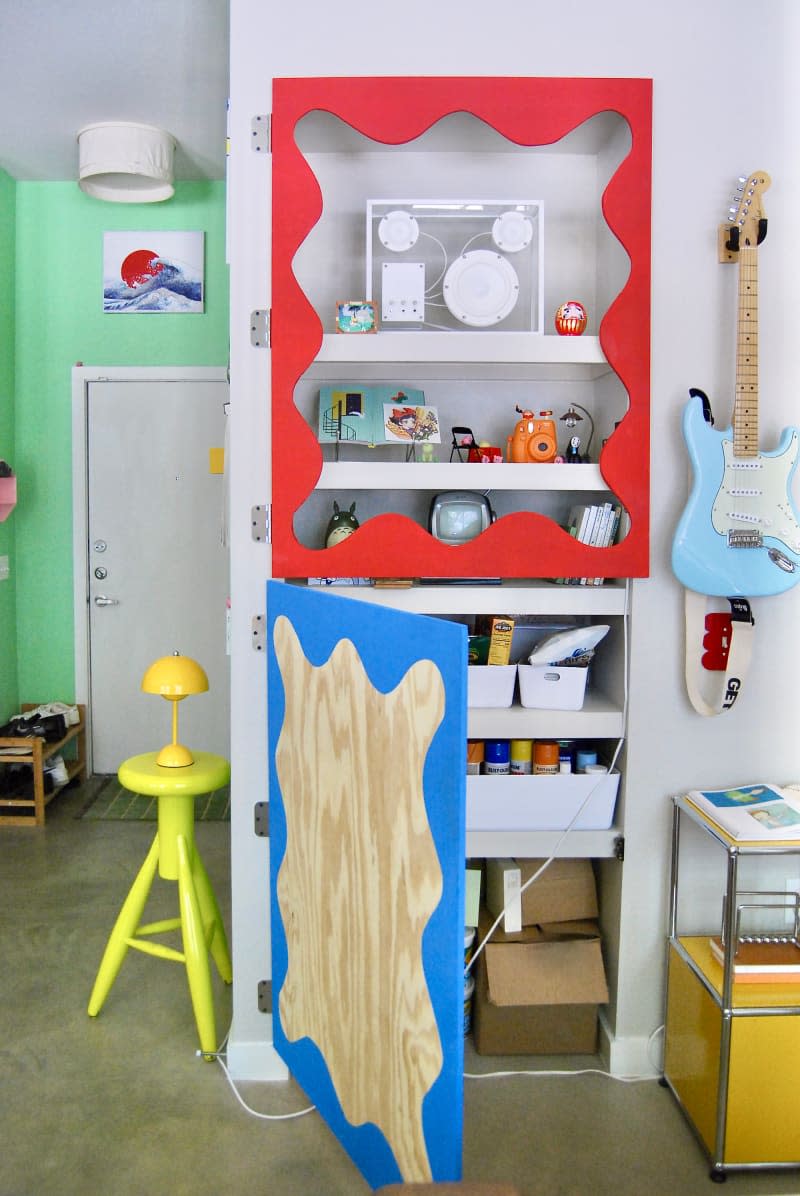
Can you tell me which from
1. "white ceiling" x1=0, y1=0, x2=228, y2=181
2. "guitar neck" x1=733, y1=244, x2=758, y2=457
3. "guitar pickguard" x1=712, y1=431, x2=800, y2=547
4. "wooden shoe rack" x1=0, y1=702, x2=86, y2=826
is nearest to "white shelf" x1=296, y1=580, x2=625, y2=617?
"guitar pickguard" x1=712, y1=431, x2=800, y2=547

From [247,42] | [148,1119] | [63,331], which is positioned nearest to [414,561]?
[247,42]

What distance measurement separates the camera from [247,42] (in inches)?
84.7

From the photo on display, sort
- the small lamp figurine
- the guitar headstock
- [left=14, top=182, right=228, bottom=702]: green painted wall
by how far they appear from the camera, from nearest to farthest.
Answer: the guitar headstock < the small lamp figurine < [left=14, top=182, right=228, bottom=702]: green painted wall

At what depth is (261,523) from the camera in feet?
7.36

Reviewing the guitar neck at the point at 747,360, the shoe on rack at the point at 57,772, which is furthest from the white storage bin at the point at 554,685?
the shoe on rack at the point at 57,772

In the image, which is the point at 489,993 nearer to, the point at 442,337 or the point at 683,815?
the point at 683,815

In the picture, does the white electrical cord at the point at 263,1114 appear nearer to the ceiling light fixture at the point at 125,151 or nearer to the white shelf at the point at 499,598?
the white shelf at the point at 499,598

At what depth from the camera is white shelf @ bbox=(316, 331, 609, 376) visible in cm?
218

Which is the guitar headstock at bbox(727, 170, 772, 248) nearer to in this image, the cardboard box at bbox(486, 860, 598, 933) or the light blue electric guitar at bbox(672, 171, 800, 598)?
the light blue electric guitar at bbox(672, 171, 800, 598)

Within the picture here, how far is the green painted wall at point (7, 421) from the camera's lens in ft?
14.3

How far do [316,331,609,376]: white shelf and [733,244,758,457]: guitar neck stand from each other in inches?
11.7

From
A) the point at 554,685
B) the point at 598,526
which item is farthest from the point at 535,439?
the point at 554,685

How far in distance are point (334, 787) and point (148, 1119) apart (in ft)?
3.09

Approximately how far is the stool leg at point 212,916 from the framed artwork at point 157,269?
277 cm
